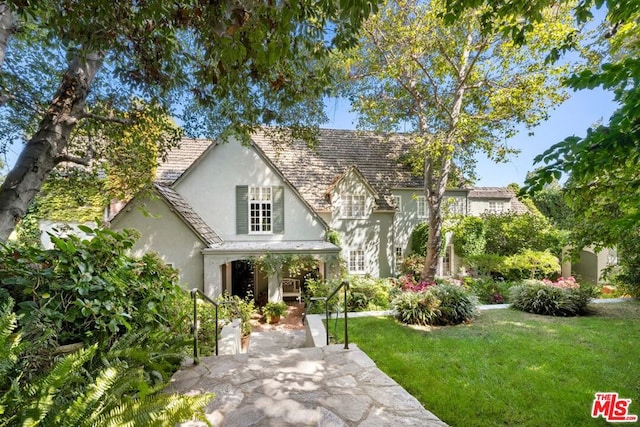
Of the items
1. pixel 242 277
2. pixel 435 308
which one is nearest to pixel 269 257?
pixel 242 277

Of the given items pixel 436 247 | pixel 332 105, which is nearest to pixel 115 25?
pixel 332 105

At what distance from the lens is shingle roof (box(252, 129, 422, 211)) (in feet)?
52.9

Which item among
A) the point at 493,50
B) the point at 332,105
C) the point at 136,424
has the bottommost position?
the point at 136,424

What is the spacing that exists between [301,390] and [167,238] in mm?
9560

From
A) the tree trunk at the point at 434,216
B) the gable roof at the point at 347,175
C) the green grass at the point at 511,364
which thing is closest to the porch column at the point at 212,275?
the green grass at the point at 511,364

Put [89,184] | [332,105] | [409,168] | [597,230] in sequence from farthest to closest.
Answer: [409,168]
[89,184]
[332,105]
[597,230]

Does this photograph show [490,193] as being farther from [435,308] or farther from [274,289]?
[274,289]

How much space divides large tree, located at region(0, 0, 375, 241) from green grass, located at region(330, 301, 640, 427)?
16.6ft

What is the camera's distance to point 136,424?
2.05 m

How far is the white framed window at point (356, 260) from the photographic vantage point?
15.9m

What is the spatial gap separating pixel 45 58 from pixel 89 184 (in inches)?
133

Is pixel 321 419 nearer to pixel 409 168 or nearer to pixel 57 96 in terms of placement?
pixel 57 96

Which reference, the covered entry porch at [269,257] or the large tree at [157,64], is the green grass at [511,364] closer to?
the covered entry porch at [269,257]

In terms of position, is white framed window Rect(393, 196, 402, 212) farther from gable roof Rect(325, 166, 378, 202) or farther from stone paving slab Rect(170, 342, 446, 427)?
stone paving slab Rect(170, 342, 446, 427)
